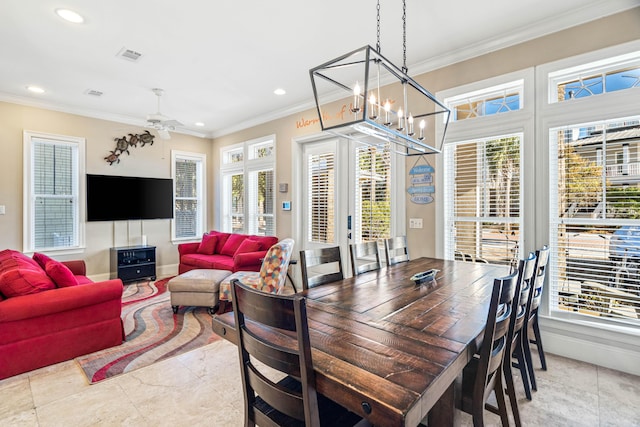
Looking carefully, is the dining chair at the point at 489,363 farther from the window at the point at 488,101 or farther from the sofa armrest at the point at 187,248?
the sofa armrest at the point at 187,248

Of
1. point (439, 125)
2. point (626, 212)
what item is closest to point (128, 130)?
point (439, 125)

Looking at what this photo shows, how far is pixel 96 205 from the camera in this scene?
17.2ft

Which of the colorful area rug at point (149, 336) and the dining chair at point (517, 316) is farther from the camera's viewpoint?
the colorful area rug at point (149, 336)

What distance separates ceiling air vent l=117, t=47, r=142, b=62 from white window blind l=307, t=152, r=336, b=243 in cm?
253

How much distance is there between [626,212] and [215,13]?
3.77 m

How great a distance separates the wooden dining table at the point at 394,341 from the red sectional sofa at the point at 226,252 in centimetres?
260

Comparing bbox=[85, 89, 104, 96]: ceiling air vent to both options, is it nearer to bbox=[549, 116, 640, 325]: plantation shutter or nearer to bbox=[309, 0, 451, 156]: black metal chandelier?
bbox=[309, 0, 451, 156]: black metal chandelier

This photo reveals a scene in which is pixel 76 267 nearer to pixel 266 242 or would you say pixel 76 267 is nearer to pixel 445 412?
pixel 266 242

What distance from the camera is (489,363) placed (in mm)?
1388

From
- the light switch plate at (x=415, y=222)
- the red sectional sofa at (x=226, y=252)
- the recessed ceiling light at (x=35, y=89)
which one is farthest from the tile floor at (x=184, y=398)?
the recessed ceiling light at (x=35, y=89)

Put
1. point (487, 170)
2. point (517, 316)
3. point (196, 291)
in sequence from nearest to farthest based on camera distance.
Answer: point (517, 316)
point (487, 170)
point (196, 291)

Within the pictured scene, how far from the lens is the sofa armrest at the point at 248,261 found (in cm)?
445

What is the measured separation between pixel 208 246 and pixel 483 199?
14.6 ft

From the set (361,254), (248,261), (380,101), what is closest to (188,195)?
(248,261)
